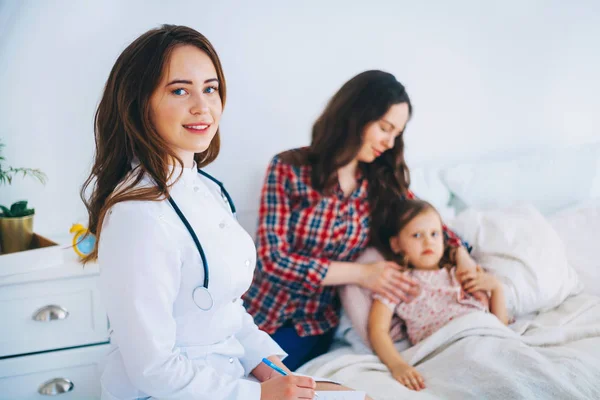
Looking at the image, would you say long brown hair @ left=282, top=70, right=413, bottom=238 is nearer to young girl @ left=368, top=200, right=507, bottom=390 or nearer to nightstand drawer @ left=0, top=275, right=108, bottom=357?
young girl @ left=368, top=200, right=507, bottom=390

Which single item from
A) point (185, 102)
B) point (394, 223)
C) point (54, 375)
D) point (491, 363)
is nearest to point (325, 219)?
point (394, 223)

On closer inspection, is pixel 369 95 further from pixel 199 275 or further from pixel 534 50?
pixel 534 50

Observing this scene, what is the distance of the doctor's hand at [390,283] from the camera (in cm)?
147

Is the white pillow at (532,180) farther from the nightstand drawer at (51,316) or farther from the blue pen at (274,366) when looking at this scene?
the nightstand drawer at (51,316)

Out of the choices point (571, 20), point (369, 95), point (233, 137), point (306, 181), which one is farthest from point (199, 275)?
point (571, 20)

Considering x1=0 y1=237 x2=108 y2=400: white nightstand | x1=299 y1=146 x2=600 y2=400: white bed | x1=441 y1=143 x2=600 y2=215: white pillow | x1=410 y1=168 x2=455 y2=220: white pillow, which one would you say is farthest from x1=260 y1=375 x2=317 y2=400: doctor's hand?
x1=441 y1=143 x2=600 y2=215: white pillow

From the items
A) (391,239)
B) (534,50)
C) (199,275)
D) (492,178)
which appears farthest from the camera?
(534,50)

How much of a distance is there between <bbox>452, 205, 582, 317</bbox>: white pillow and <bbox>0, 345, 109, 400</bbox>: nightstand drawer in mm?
1209

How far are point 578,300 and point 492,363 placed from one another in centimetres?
63

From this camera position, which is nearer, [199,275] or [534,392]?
[199,275]

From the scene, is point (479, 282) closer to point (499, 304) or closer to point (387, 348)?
point (499, 304)

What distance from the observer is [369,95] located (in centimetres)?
151

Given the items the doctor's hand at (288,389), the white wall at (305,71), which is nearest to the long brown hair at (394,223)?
the white wall at (305,71)

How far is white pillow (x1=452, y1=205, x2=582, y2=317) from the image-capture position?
1.59 metres
